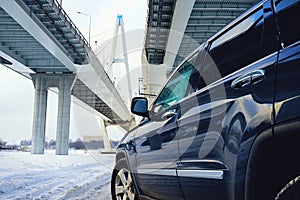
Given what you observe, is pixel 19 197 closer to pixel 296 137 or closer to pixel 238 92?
pixel 238 92

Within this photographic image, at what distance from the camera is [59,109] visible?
3027cm

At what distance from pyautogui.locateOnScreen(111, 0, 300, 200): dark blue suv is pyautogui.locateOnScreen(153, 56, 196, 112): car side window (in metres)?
0.02

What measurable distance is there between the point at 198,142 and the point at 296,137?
0.76 m

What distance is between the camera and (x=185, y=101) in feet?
7.97

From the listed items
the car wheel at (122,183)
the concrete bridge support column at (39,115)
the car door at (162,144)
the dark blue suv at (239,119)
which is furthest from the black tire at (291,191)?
the concrete bridge support column at (39,115)

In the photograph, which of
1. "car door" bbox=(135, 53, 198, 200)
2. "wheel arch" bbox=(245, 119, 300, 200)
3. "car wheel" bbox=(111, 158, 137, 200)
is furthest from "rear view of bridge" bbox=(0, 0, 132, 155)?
"wheel arch" bbox=(245, 119, 300, 200)

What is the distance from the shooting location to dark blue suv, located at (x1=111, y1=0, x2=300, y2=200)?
1.43 m

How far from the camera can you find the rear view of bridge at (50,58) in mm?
16438

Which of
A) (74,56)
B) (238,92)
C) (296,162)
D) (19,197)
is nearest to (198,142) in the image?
(238,92)

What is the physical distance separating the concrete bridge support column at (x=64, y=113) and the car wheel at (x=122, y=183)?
2679 centimetres

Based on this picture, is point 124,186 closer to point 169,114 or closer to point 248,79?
point 169,114

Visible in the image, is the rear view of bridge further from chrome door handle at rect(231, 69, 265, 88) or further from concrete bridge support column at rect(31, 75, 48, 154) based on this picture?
chrome door handle at rect(231, 69, 265, 88)

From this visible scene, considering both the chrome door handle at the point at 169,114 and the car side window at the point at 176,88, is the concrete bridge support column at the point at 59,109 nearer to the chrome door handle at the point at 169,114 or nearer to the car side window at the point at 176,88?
the car side window at the point at 176,88

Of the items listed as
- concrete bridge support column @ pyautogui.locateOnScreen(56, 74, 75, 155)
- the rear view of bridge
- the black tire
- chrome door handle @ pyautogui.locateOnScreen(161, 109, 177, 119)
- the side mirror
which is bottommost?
the black tire
